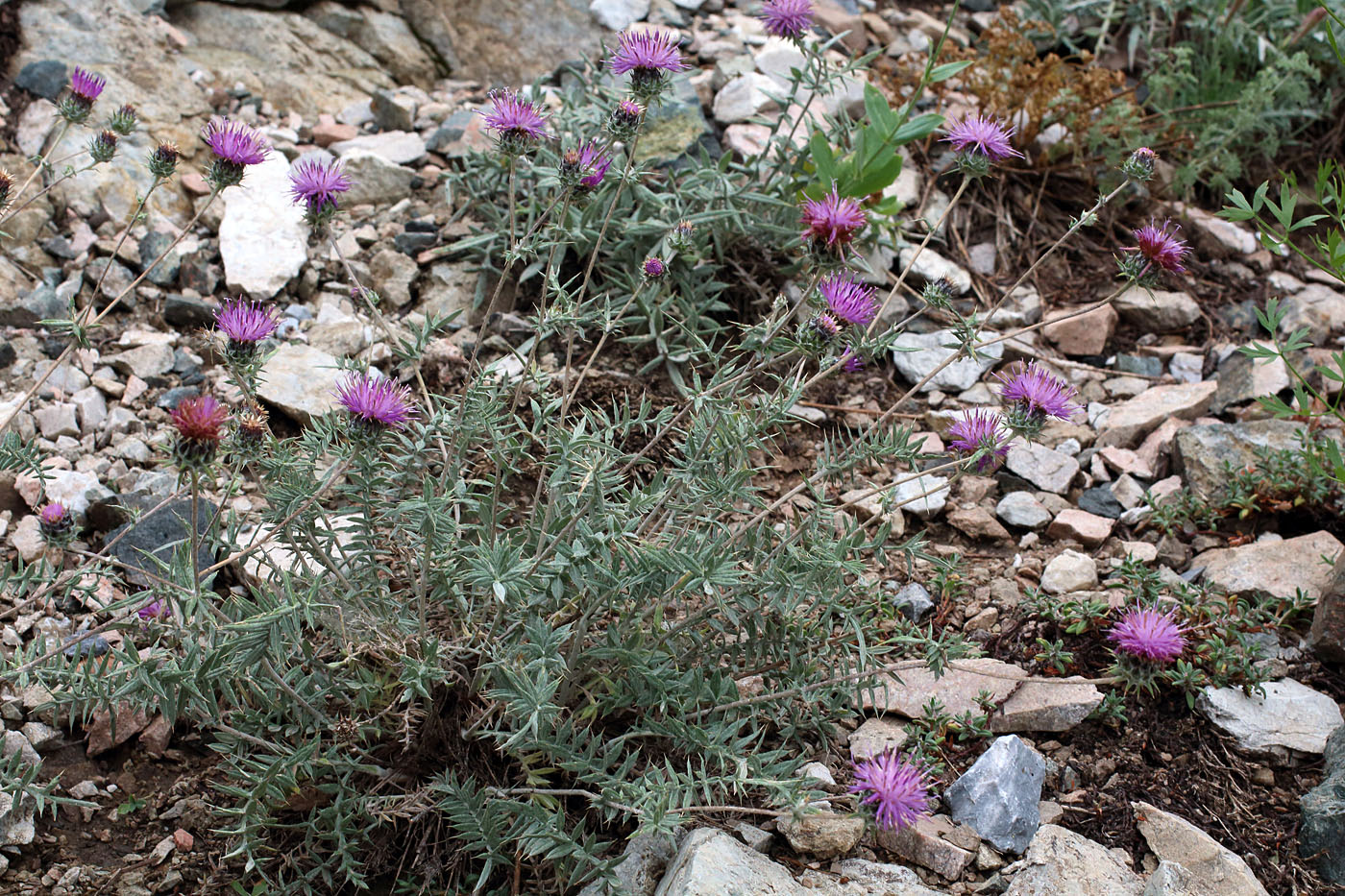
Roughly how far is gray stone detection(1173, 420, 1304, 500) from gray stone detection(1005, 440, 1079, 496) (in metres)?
0.39

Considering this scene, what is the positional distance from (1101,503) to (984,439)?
5.29ft

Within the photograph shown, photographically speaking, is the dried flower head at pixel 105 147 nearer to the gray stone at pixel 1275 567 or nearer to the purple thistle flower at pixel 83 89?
the purple thistle flower at pixel 83 89

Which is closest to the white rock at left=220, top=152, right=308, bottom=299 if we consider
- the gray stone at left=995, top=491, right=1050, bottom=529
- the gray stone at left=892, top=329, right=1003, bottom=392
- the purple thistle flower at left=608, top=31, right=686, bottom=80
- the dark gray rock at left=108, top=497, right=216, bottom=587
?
the dark gray rock at left=108, top=497, right=216, bottom=587

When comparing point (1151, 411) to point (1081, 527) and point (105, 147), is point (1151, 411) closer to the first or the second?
point (1081, 527)

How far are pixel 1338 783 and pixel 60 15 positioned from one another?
578 cm

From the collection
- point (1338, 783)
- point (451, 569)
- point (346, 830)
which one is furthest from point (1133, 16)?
point (346, 830)

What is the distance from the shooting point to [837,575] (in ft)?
8.71

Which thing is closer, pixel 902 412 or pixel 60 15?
pixel 902 412

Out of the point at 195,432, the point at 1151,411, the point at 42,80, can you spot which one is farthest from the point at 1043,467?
the point at 42,80

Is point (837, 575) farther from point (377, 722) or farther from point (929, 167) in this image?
point (929, 167)

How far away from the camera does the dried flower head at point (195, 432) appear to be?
2.11 m

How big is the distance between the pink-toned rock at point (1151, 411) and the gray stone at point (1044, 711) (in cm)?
146

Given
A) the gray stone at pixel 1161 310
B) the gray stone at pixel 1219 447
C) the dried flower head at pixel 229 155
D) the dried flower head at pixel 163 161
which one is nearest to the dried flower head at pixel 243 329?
the dried flower head at pixel 229 155

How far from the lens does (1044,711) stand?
309cm
